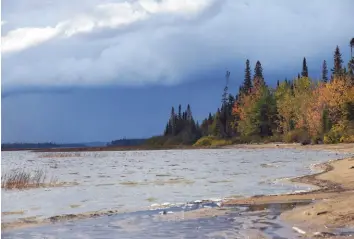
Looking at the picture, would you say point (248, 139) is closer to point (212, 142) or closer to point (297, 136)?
point (212, 142)

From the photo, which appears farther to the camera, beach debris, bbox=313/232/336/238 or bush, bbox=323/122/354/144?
bush, bbox=323/122/354/144

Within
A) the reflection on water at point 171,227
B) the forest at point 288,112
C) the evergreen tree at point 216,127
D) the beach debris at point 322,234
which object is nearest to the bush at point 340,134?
the forest at point 288,112

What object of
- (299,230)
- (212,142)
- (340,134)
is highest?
(340,134)

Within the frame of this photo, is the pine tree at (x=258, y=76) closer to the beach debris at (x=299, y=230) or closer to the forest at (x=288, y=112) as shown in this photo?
the forest at (x=288, y=112)

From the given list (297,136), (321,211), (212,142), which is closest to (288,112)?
(297,136)

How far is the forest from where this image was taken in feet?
364

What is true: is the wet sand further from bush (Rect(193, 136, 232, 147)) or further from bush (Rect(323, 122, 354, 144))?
bush (Rect(193, 136, 232, 147))

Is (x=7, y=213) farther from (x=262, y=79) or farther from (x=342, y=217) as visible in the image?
(x=262, y=79)

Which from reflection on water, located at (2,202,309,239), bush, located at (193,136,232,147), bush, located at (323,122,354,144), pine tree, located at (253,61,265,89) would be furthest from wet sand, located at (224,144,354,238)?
pine tree, located at (253,61,265,89)

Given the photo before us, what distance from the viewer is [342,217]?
1716cm

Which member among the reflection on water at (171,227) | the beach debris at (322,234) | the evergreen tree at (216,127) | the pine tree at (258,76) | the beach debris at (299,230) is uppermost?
the pine tree at (258,76)

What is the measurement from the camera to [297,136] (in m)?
121

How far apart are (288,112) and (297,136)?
31.7 feet

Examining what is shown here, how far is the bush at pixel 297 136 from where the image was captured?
118 meters
